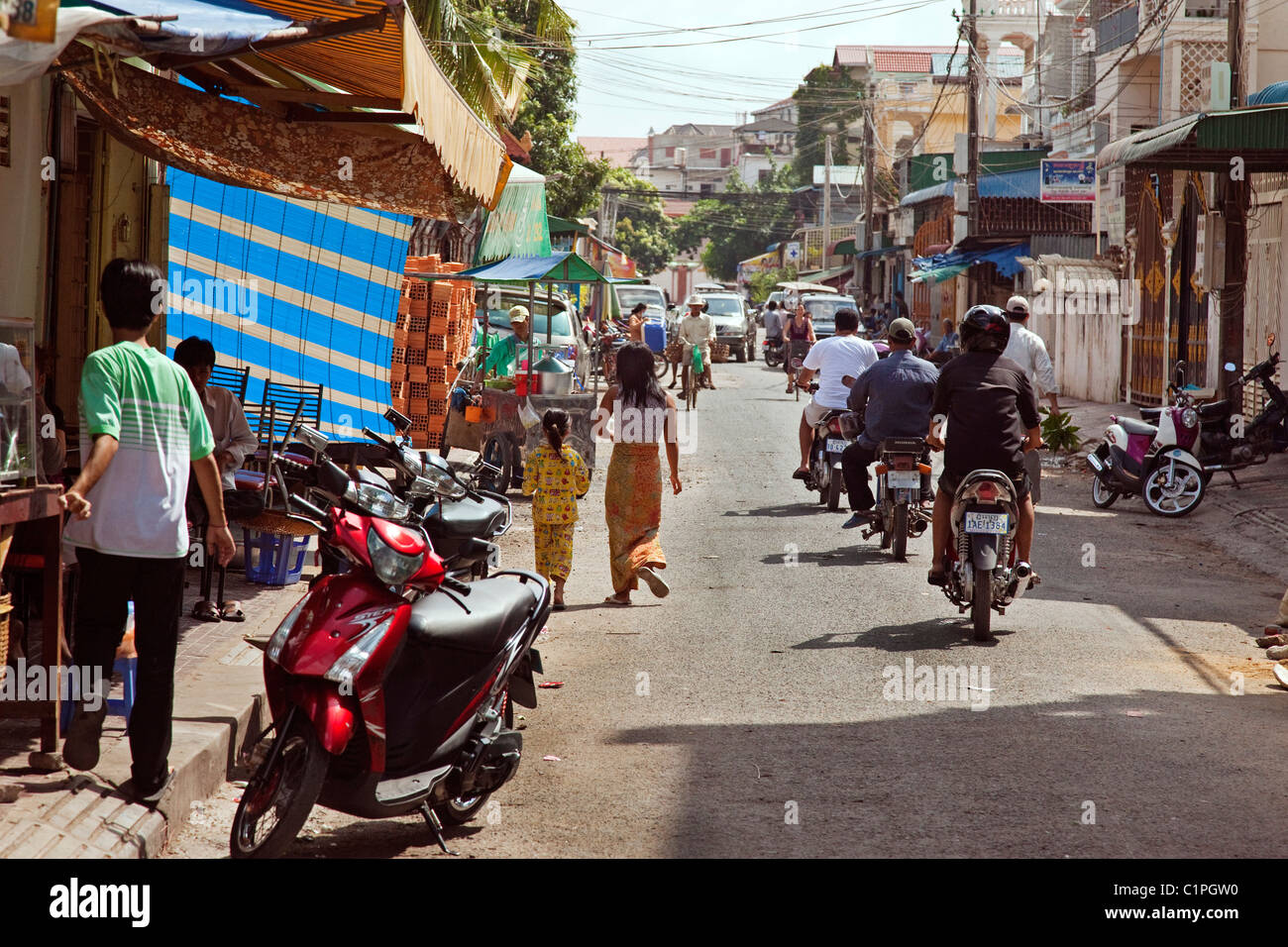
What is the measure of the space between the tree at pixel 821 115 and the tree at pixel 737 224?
224 cm

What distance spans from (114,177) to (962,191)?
28.4 m

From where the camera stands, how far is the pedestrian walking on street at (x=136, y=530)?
186 inches

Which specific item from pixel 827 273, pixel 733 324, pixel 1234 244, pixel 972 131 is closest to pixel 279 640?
pixel 1234 244

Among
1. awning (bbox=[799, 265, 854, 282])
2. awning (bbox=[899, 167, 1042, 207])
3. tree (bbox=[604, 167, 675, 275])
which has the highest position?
tree (bbox=[604, 167, 675, 275])

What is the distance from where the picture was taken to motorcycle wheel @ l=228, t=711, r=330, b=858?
4.36m

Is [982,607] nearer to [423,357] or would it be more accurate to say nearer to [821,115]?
[423,357]

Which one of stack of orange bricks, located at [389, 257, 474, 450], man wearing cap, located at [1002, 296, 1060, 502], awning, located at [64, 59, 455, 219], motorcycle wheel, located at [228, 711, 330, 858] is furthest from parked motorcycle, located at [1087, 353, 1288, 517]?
motorcycle wheel, located at [228, 711, 330, 858]

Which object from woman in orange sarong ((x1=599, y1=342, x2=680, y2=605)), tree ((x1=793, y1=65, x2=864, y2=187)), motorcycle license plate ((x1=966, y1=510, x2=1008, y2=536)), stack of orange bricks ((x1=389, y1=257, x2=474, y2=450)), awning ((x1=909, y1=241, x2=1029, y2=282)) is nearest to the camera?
motorcycle license plate ((x1=966, y1=510, x2=1008, y2=536))

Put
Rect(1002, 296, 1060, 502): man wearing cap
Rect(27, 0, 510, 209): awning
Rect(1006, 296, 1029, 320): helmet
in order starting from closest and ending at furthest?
A: 1. Rect(27, 0, 510, 209): awning
2. Rect(1002, 296, 1060, 502): man wearing cap
3. Rect(1006, 296, 1029, 320): helmet

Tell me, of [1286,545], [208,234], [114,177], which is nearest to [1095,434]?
[1286,545]

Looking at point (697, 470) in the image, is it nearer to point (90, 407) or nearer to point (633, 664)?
point (633, 664)

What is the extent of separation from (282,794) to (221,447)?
14.0 ft

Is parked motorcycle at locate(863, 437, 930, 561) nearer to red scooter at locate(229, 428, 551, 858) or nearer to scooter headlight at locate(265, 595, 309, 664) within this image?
red scooter at locate(229, 428, 551, 858)

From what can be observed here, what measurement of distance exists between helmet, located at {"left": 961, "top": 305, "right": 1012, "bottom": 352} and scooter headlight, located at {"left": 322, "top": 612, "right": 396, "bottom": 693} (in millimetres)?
5019
